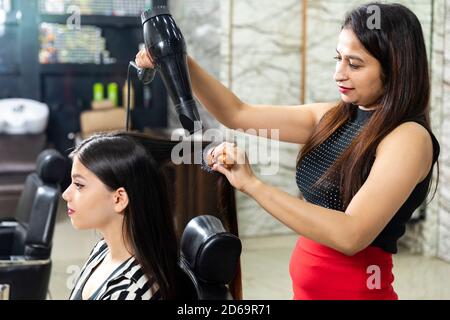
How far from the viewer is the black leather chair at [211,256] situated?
1165 millimetres

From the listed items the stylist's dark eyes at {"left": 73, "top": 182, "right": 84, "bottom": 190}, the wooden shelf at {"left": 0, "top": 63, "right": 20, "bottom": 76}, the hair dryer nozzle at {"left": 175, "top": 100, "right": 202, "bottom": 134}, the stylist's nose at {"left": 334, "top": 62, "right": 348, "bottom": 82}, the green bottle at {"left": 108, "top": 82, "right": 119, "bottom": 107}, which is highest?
the stylist's nose at {"left": 334, "top": 62, "right": 348, "bottom": 82}

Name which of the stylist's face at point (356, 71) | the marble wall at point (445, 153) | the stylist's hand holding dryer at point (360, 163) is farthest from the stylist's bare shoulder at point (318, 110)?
the marble wall at point (445, 153)

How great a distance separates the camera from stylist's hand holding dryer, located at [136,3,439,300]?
1.36 metres

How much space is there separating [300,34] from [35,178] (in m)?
2.40

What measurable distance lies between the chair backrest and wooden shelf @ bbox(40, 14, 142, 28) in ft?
9.96

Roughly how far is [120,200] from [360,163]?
54 centimetres

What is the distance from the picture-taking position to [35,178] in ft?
10.6

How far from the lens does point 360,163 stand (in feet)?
5.02

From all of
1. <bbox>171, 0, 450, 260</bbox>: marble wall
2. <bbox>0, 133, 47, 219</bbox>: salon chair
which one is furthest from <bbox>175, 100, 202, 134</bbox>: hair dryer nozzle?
<bbox>0, 133, 47, 219</bbox>: salon chair

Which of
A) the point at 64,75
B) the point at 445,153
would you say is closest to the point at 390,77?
the point at 445,153

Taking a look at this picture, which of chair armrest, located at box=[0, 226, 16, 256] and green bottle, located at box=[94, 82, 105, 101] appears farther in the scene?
green bottle, located at box=[94, 82, 105, 101]

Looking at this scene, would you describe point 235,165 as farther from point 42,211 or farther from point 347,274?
point 42,211

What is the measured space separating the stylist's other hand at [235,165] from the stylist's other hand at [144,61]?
13.1 inches

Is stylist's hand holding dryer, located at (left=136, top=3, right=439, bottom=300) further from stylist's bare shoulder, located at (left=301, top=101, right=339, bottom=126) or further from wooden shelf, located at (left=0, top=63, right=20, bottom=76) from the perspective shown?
wooden shelf, located at (left=0, top=63, right=20, bottom=76)
